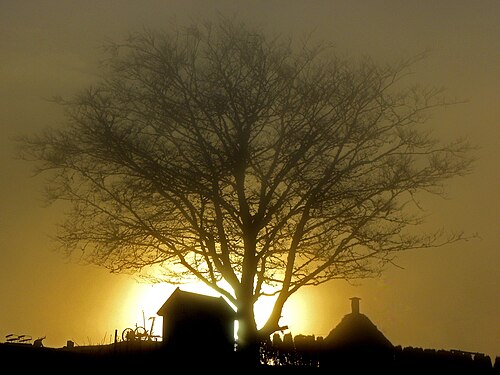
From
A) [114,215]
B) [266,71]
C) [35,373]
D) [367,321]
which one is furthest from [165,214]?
[367,321]

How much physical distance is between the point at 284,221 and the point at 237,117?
11.3 feet

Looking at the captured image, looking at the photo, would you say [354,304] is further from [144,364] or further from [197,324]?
[144,364]

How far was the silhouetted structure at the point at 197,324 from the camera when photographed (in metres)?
24.2

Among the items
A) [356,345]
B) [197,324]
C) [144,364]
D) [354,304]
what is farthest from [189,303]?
[354,304]

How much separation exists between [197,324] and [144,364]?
12.4 feet

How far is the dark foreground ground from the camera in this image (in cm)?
2064

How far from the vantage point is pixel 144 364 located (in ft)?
69.9

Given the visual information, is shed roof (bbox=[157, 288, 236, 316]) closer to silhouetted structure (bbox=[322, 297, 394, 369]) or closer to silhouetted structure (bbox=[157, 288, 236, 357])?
silhouetted structure (bbox=[157, 288, 236, 357])

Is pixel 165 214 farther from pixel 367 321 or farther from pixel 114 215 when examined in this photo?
pixel 367 321

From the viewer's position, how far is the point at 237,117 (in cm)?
2700

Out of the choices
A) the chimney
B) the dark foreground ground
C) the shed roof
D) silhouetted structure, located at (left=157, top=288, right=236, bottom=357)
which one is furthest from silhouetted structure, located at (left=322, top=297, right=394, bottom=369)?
the shed roof

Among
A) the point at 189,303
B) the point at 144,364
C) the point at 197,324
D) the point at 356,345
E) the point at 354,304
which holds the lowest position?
the point at 144,364

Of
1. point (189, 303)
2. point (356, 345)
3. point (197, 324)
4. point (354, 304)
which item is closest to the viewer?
point (197, 324)

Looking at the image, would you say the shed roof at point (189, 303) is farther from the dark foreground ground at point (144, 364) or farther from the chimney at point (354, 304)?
the chimney at point (354, 304)
